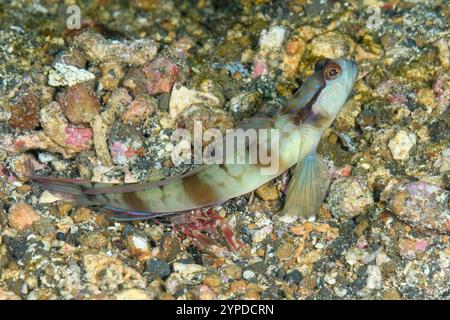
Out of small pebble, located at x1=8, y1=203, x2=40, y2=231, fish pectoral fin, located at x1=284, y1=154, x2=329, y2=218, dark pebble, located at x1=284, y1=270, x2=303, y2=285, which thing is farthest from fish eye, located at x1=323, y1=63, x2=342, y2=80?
small pebble, located at x1=8, y1=203, x2=40, y2=231

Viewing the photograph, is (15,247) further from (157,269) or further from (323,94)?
(323,94)

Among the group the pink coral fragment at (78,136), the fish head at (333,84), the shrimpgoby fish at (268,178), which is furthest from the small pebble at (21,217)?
the fish head at (333,84)

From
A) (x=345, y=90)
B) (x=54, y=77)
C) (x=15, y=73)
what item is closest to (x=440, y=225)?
(x=345, y=90)

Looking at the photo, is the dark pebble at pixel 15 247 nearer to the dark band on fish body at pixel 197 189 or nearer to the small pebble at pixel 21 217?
the small pebble at pixel 21 217

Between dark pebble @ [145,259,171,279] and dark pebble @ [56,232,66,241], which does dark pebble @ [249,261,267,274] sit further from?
dark pebble @ [56,232,66,241]

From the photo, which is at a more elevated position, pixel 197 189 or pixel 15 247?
pixel 197 189

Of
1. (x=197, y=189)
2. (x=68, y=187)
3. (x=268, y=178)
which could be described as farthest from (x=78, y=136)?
(x=268, y=178)
